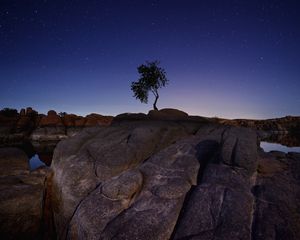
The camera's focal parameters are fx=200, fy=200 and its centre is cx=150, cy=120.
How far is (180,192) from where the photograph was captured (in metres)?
7.48

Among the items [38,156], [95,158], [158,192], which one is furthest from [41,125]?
[158,192]

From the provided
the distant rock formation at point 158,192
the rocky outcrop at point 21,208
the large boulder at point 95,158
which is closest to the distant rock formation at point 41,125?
the large boulder at point 95,158

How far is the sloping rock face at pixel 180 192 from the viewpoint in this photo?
19.6ft

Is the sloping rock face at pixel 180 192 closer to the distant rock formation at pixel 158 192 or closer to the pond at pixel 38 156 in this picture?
the distant rock formation at pixel 158 192

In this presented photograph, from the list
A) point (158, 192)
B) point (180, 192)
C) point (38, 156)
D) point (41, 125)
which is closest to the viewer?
point (180, 192)

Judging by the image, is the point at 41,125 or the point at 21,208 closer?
the point at 21,208

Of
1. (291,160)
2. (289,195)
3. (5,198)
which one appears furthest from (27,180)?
(291,160)

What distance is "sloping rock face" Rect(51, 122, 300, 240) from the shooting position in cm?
599

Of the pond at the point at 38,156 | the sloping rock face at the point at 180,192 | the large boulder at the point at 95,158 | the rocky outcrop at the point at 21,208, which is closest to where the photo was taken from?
the sloping rock face at the point at 180,192

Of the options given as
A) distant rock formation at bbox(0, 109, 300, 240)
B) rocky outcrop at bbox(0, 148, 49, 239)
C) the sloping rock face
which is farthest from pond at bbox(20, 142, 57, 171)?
the sloping rock face

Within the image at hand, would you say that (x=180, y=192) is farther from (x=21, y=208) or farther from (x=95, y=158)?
(x=21, y=208)

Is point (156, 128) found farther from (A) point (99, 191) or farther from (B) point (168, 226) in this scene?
(B) point (168, 226)

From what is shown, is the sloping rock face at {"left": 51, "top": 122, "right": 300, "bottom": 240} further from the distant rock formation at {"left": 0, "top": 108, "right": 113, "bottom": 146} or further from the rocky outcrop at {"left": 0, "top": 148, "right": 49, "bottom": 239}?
the distant rock formation at {"left": 0, "top": 108, "right": 113, "bottom": 146}

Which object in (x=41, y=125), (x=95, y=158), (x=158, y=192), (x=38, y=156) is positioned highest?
(x=41, y=125)
